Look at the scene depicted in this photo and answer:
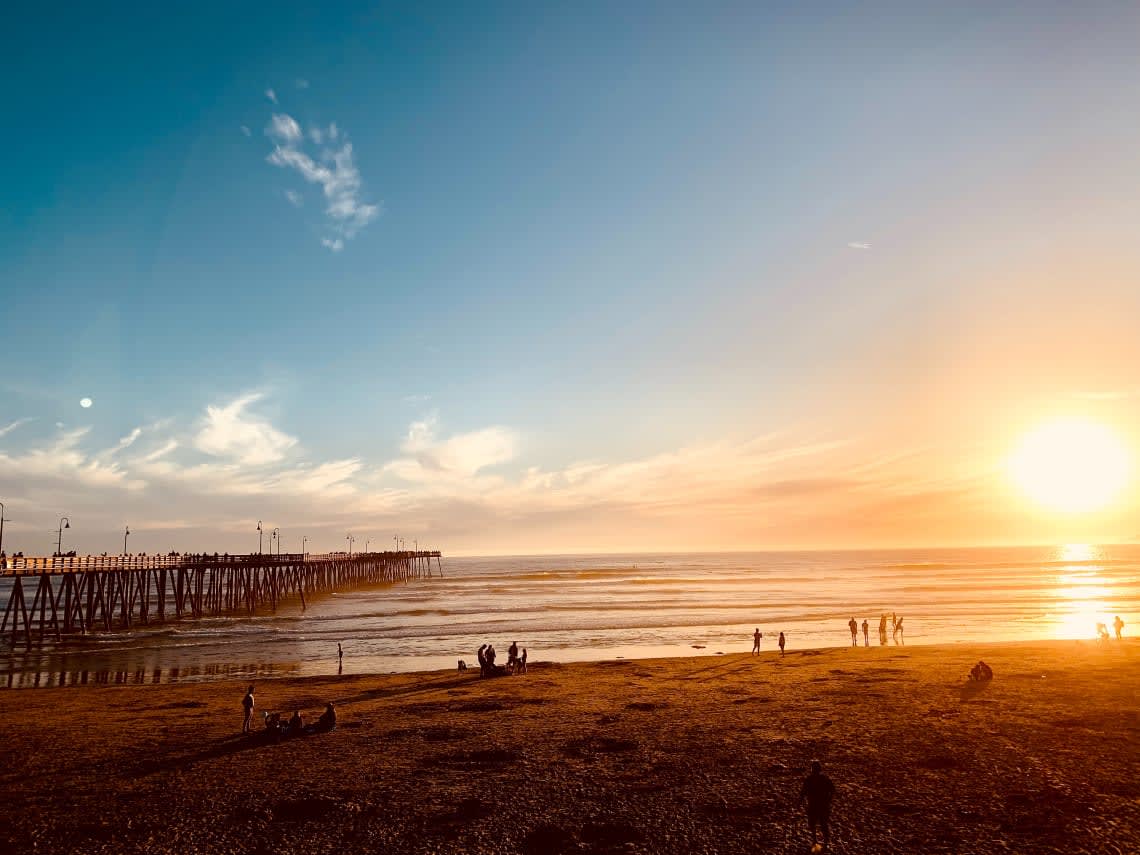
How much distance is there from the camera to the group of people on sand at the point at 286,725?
18266mm

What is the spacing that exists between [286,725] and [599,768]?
9.24 meters

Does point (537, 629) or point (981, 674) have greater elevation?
point (981, 674)

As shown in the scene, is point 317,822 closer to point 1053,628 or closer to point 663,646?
point 663,646

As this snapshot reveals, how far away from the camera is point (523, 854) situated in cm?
1147

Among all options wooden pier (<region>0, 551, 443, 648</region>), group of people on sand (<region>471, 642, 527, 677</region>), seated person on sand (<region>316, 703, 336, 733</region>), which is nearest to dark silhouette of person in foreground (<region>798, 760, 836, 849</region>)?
seated person on sand (<region>316, 703, 336, 733</region>)

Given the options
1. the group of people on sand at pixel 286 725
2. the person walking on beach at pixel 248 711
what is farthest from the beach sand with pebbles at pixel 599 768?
the person walking on beach at pixel 248 711

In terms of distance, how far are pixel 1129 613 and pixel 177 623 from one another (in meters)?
75.7

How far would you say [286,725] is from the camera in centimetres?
1845

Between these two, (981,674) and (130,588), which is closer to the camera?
(981,674)

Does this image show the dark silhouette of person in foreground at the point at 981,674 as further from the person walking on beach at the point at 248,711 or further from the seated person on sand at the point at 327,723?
the person walking on beach at the point at 248,711

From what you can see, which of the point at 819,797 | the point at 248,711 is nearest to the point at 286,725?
the point at 248,711

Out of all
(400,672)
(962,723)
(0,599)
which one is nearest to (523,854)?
(962,723)

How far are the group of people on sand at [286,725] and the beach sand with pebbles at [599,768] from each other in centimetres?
50

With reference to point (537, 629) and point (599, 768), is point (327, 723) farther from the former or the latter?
point (537, 629)
